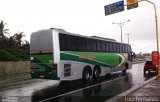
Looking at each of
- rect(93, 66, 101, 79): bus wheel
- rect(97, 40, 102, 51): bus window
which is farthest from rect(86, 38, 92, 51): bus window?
rect(93, 66, 101, 79): bus wheel

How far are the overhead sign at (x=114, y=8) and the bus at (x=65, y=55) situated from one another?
3374mm

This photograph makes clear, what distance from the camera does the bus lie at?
15500mm

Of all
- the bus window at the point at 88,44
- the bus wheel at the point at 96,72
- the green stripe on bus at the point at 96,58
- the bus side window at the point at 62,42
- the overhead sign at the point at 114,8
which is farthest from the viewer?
the overhead sign at the point at 114,8

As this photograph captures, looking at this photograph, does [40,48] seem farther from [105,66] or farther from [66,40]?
[105,66]

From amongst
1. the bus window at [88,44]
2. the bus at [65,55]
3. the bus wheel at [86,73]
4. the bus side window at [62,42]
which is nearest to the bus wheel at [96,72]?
the bus at [65,55]

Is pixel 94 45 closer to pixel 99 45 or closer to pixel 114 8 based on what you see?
pixel 99 45

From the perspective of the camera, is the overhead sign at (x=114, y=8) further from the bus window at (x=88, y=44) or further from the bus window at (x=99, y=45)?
the bus window at (x=88, y=44)

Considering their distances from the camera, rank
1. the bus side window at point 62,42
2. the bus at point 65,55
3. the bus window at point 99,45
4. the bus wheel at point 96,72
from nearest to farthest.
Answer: the bus at point 65,55 → the bus side window at point 62,42 → the bus wheel at point 96,72 → the bus window at point 99,45

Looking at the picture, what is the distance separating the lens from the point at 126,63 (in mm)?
26812

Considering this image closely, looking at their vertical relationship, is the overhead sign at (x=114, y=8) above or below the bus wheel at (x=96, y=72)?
above

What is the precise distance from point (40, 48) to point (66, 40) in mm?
1784

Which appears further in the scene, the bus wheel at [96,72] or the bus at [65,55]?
the bus wheel at [96,72]

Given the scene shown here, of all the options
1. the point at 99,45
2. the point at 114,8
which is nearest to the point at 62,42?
the point at 99,45

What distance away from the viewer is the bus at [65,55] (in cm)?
1550
